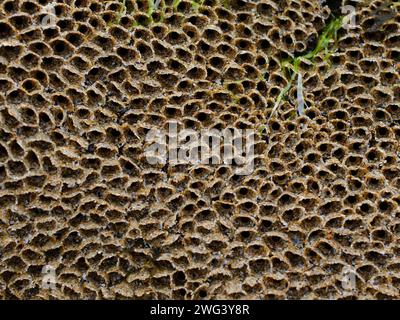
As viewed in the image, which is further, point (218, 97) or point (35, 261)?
point (218, 97)

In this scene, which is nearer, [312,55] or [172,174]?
[172,174]

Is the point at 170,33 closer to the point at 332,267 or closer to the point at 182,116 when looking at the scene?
the point at 182,116

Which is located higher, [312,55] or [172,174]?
[312,55]

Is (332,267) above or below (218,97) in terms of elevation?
below

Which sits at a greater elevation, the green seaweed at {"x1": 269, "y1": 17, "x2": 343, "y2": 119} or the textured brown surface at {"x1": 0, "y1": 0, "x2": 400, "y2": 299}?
the green seaweed at {"x1": 269, "y1": 17, "x2": 343, "y2": 119}

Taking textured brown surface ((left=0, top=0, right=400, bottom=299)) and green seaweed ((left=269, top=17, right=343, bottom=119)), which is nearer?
textured brown surface ((left=0, top=0, right=400, bottom=299))

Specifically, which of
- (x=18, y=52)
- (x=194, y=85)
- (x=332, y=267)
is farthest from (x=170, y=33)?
(x=332, y=267)

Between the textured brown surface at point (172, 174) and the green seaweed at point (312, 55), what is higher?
the green seaweed at point (312, 55)
